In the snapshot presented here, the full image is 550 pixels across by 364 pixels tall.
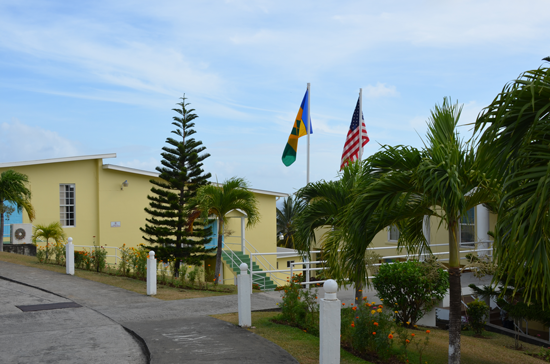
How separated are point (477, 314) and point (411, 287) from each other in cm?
213

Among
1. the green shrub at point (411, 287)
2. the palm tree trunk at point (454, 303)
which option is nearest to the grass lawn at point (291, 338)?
the palm tree trunk at point (454, 303)

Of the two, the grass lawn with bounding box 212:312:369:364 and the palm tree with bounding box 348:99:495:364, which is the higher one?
the palm tree with bounding box 348:99:495:364

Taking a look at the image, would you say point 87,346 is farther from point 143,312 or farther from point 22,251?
point 22,251

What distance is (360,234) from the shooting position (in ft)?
23.2

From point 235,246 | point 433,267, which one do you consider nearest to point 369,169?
point 433,267

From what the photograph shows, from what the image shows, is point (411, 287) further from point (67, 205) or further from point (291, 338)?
point (67, 205)

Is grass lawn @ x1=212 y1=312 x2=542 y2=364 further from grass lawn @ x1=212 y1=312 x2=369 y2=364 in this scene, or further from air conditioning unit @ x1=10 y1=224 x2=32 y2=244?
air conditioning unit @ x1=10 y1=224 x2=32 y2=244

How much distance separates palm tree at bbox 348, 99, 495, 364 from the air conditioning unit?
17.5m

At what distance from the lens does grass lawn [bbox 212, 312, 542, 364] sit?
7.36 metres

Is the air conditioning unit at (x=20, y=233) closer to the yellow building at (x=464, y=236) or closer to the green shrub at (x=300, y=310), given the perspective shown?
the yellow building at (x=464, y=236)

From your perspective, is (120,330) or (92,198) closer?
(120,330)

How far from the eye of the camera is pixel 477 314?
443 inches

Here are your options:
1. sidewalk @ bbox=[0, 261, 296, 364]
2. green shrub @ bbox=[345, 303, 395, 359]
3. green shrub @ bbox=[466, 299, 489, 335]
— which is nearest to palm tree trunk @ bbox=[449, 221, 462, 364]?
green shrub @ bbox=[345, 303, 395, 359]

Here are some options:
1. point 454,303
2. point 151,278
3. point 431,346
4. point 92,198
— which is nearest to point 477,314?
point 431,346
